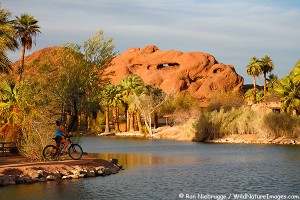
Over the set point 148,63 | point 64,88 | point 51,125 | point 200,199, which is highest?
point 148,63

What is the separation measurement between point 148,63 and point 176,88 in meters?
21.0

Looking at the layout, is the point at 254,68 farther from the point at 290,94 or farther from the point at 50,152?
the point at 50,152

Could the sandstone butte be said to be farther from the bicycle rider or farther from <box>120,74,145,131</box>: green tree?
the bicycle rider

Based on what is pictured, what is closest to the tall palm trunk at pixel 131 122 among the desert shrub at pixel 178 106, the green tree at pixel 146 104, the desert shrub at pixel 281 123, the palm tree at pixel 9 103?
the green tree at pixel 146 104

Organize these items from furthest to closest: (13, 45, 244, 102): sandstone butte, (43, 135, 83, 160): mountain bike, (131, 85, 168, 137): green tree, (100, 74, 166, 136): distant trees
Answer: (13, 45, 244, 102): sandstone butte → (100, 74, 166, 136): distant trees → (131, 85, 168, 137): green tree → (43, 135, 83, 160): mountain bike

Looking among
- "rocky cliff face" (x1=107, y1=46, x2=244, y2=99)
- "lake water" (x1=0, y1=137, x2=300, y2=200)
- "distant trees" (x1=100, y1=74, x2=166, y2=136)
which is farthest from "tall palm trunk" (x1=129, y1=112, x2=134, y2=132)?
"lake water" (x1=0, y1=137, x2=300, y2=200)

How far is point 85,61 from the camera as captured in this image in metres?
30.1

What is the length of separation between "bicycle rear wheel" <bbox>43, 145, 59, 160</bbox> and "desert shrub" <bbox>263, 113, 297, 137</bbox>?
3074cm

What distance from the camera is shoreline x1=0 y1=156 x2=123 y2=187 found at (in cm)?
2078

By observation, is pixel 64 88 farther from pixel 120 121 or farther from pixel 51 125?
pixel 120 121

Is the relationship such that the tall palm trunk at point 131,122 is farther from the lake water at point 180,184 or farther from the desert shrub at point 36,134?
the desert shrub at point 36,134

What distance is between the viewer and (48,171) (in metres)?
21.9

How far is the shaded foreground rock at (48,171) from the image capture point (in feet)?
68.1

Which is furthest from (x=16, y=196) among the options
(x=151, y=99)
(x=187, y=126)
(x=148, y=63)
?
(x=148, y=63)
